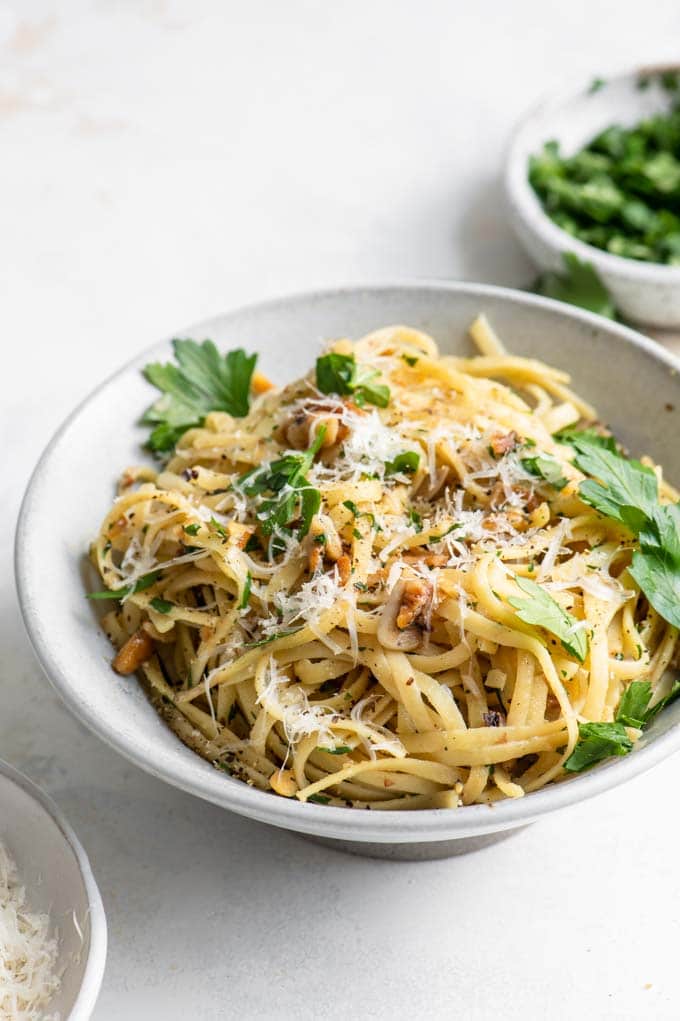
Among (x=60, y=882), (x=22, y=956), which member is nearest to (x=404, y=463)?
(x=60, y=882)

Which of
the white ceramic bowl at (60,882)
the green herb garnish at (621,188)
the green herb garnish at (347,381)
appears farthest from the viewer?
the green herb garnish at (621,188)

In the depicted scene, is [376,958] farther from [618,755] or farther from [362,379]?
[362,379]

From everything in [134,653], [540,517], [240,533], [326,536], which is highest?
[540,517]

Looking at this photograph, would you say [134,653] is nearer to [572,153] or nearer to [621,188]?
[621,188]

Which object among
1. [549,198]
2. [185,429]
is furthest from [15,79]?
[185,429]

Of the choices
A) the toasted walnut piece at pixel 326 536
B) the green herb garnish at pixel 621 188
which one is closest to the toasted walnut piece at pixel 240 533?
the toasted walnut piece at pixel 326 536

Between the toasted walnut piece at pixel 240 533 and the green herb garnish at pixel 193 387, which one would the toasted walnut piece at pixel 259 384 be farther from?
the toasted walnut piece at pixel 240 533
